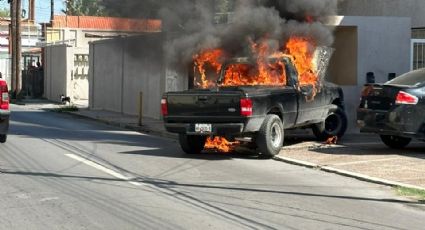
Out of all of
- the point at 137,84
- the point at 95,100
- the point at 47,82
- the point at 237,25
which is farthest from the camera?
the point at 47,82

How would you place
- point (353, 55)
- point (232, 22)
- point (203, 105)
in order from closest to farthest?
1. point (203, 105)
2. point (232, 22)
3. point (353, 55)

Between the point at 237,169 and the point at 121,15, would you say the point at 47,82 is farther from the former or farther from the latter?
the point at 237,169

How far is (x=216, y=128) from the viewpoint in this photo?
11289 mm

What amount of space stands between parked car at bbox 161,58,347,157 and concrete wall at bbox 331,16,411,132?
366cm

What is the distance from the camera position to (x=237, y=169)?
10.5 metres

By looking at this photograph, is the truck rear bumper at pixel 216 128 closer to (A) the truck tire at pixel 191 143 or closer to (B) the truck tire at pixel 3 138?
(A) the truck tire at pixel 191 143

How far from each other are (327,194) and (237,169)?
230 cm

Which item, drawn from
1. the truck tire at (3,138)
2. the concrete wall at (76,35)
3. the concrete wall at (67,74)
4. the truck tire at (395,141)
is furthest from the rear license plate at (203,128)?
the concrete wall at (76,35)

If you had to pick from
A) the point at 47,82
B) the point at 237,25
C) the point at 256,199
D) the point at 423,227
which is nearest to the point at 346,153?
the point at 237,25

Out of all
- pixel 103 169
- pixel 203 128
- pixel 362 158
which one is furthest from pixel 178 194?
pixel 362 158

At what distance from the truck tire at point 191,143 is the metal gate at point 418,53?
7641 mm

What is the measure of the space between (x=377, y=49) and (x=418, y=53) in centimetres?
156

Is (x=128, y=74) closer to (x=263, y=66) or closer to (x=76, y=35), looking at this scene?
(x=263, y=66)

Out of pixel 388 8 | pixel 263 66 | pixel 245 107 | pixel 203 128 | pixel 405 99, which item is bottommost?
pixel 203 128
